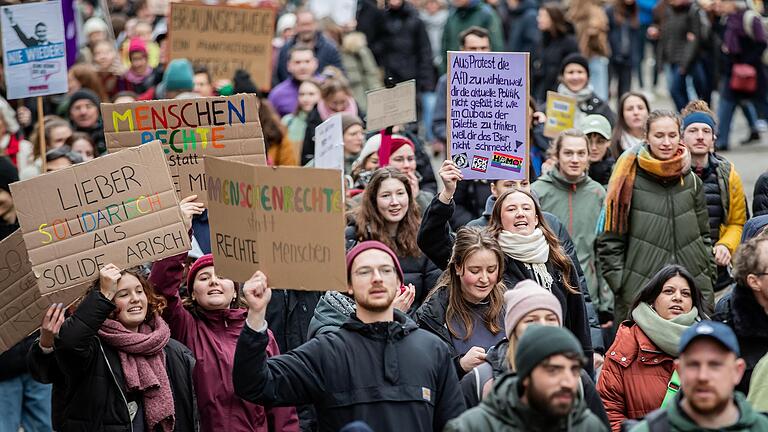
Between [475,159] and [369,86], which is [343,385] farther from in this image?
[369,86]

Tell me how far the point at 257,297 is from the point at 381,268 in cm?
56

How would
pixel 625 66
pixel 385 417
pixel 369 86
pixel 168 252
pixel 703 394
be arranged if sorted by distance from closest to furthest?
pixel 703 394 < pixel 385 417 < pixel 168 252 < pixel 369 86 < pixel 625 66

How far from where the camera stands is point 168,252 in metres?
7.04

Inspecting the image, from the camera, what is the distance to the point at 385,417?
19.5 feet

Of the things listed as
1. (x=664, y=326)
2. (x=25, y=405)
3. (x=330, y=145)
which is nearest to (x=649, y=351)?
(x=664, y=326)

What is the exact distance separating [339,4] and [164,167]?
44.6 ft

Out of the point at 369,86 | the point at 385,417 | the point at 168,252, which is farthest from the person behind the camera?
the point at 369,86

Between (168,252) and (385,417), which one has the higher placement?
(168,252)

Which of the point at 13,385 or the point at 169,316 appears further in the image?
the point at 13,385

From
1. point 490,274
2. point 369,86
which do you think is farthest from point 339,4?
point 490,274

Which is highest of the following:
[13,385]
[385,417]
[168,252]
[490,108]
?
[490,108]

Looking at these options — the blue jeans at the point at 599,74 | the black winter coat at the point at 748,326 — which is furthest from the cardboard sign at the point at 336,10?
the black winter coat at the point at 748,326

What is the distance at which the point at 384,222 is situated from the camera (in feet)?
27.7

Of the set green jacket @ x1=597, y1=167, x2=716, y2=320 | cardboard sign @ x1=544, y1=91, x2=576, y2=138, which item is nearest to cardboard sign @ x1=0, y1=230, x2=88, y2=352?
green jacket @ x1=597, y1=167, x2=716, y2=320
